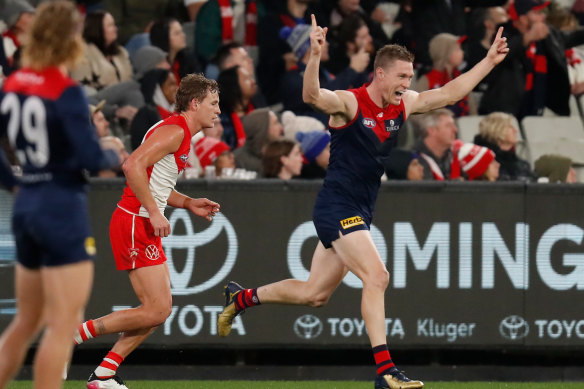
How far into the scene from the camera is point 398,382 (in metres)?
7.83

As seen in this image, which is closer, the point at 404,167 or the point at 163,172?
the point at 163,172

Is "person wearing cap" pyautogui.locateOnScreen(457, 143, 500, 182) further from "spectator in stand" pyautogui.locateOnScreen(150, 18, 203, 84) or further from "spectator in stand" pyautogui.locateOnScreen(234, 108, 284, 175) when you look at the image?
"spectator in stand" pyautogui.locateOnScreen(150, 18, 203, 84)

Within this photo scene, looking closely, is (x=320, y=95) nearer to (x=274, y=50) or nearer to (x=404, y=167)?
(x=404, y=167)

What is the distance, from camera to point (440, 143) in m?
12.2

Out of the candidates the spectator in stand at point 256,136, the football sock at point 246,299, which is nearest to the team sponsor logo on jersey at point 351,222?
the football sock at point 246,299

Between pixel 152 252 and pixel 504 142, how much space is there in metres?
5.21

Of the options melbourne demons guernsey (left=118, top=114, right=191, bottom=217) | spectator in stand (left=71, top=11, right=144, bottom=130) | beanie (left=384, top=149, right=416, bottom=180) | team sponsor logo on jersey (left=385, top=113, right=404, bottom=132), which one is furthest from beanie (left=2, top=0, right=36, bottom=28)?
team sponsor logo on jersey (left=385, top=113, right=404, bottom=132)

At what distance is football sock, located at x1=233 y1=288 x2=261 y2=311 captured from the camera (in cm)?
892

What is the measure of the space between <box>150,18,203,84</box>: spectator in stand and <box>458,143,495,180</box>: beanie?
3.44 m

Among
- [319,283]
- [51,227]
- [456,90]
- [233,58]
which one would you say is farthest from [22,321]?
[233,58]

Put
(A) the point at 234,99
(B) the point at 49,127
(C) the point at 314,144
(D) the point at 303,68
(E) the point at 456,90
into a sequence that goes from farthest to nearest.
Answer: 1. (D) the point at 303,68
2. (A) the point at 234,99
3. (C) the point at 314,144
4. (E) the point at 456,90
5. (B) the point at 49,127

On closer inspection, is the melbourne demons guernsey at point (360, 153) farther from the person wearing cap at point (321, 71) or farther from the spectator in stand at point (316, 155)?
the person wearing cap at point (321, 71)

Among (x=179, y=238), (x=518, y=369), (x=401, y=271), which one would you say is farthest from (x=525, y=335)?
(x=179, y=238)

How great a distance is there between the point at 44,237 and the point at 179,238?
4447 millimetres
